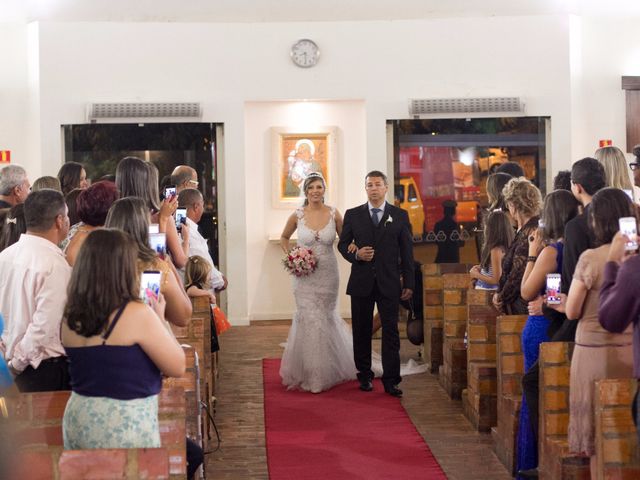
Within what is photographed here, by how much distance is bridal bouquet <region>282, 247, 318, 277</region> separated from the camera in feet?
29.8

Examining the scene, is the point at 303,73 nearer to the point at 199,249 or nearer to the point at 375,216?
the point at 375,216

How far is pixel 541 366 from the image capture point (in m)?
5.56

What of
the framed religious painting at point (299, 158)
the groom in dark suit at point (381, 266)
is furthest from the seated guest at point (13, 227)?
the framed religious painting at point (299, 158)

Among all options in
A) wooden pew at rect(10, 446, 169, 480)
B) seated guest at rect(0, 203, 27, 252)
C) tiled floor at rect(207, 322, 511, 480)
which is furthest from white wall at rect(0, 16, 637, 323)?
wooden pew at rect(10, 446, 169, 480)

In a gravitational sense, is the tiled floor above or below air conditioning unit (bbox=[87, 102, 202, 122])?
below

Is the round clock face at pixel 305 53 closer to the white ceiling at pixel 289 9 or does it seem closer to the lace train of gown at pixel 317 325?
the white ceiling at pixel 289 9

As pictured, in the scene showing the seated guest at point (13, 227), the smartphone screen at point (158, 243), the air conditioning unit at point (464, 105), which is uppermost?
the air conditioning unit at point (464, 105)

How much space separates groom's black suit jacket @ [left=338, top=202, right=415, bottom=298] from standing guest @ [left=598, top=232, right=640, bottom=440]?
4.13 metres

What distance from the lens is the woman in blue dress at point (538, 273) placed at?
5.91 metres

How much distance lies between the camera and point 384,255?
28.6ft

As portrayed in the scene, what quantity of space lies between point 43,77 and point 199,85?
1.77 meters

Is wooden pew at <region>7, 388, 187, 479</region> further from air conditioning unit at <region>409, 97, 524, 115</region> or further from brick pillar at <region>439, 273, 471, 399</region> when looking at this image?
air conditioning unit at <region>409, 97, 524, 115</region>

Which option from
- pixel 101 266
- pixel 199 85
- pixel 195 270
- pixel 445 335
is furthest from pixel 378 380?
pixel 101 266

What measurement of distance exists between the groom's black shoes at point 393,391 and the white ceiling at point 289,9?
5401 millimetres
